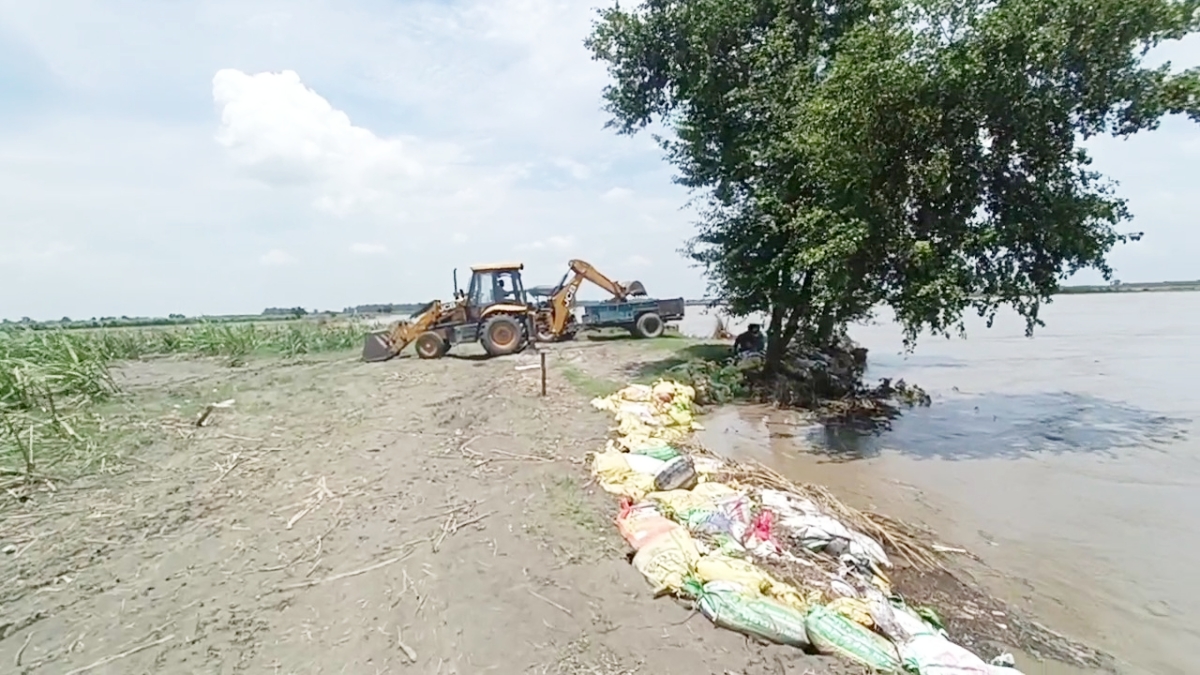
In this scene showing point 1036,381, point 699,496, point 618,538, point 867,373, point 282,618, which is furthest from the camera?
point 867,373

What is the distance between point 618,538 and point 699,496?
1.05 m

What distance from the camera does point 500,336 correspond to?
51.9 ft

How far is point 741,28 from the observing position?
1322 centimetres

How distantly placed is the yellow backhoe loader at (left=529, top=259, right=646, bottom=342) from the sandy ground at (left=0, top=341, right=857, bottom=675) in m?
10.3

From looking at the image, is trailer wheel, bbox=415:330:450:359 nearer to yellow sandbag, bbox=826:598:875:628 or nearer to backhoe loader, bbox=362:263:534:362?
backhoe loader, bbox=362:263:534:362

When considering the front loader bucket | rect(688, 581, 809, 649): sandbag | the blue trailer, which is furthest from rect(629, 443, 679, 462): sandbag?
the blue trailer

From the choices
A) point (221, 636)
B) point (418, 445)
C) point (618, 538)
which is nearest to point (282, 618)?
point (221, 636)

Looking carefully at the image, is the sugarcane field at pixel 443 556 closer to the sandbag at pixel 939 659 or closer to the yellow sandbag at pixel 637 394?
the sandbag at pixel 939 659

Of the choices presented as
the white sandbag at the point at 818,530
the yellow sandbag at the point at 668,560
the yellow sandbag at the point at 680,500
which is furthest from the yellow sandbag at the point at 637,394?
the yellow sandbag at the point at 668,560

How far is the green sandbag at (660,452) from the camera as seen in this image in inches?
267

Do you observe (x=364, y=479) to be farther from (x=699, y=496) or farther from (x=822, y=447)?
(x=822, y=447)

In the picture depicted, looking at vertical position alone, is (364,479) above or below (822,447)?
above

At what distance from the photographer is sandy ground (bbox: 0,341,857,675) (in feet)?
11.8

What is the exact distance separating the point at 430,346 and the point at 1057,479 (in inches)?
469
